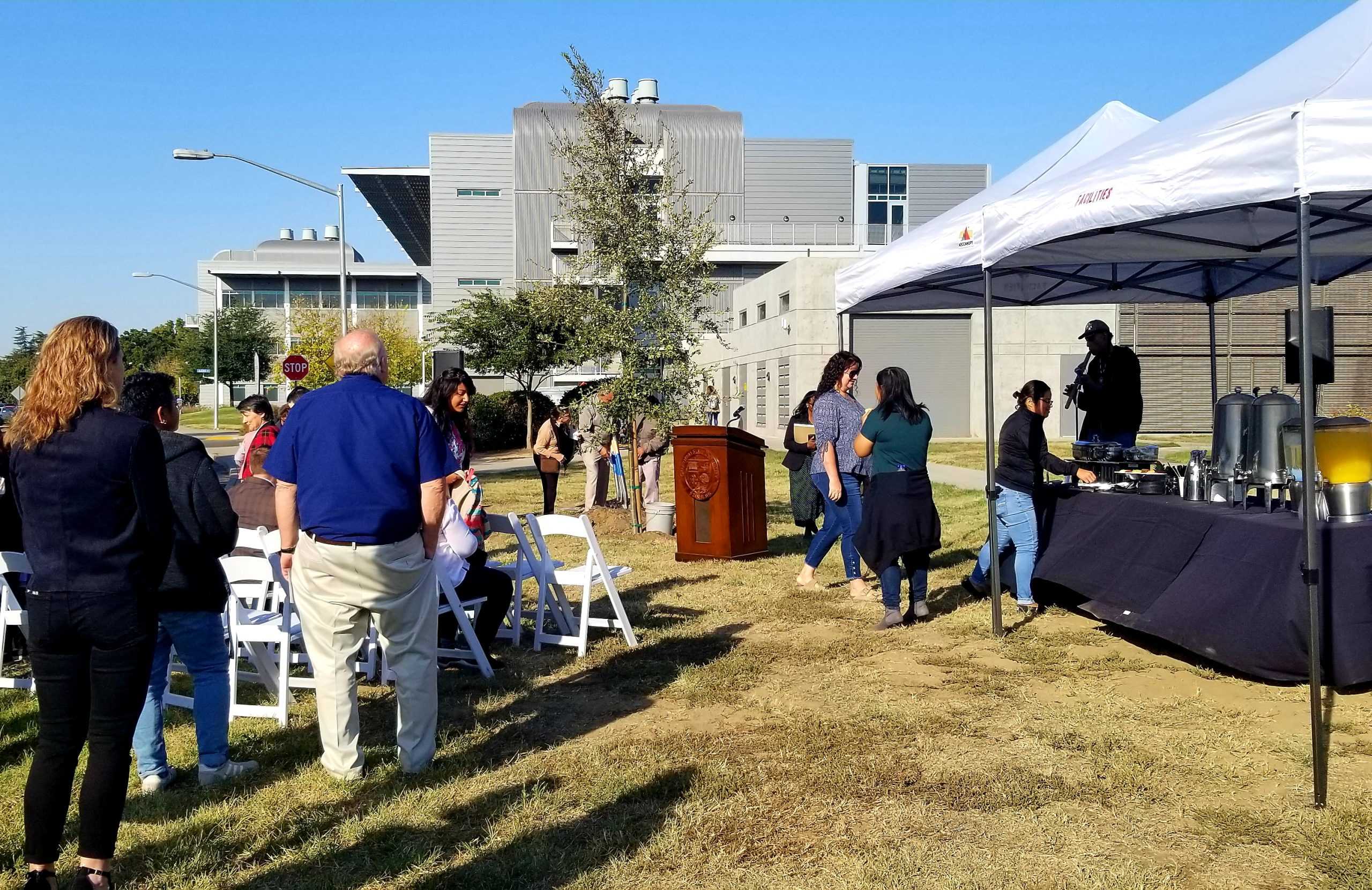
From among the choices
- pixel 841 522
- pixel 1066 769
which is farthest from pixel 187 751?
pixel 841 522

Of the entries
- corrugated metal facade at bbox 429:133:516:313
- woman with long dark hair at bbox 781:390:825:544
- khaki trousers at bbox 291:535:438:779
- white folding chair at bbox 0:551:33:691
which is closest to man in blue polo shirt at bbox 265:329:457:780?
khaki trousers at bbox 291:535:438:779

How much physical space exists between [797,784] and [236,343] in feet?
219

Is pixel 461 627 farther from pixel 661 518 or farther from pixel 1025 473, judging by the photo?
pixel 661 518

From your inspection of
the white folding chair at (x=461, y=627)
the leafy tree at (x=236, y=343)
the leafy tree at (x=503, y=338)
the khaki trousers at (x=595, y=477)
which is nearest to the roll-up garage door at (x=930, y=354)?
the leafy tree at (x=503, y=338)

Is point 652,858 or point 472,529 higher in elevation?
point 472,529

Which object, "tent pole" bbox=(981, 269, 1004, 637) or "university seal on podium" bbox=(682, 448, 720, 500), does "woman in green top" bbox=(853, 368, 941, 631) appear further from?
"university seal on podium" bbox=(682, 448, 720, 500)

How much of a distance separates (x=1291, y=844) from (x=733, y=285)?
49.8 meters

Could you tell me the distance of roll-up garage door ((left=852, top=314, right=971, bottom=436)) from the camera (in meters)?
34.3

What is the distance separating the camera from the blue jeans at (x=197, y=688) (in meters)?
4.57

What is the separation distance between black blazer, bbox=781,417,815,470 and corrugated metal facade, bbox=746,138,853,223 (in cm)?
5023

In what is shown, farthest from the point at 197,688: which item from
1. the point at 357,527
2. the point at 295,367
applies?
the point at 295,367

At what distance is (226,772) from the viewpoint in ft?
15.6

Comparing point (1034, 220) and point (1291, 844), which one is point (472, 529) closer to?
point (1034, 220)

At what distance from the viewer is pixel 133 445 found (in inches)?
130
